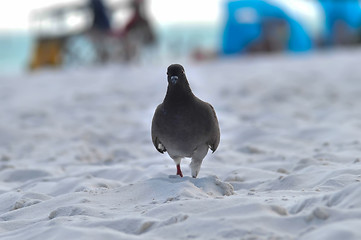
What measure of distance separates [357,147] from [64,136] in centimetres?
253

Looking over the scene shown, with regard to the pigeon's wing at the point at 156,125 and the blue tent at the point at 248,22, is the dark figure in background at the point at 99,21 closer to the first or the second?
the blue tent at the point at 248,22

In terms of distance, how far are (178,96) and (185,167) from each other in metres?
1.08

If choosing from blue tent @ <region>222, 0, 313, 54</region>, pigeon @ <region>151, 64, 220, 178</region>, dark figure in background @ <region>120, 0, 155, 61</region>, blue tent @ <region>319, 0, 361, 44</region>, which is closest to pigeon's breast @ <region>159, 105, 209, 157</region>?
pigeon @ <region>151, 64, 220, 178</region>

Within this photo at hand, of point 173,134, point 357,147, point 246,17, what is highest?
point 246,17

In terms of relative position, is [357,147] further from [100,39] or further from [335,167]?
[100,39]

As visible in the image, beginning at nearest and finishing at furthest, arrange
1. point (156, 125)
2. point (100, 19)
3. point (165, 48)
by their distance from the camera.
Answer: point (156, 125) → point (100, 19) → point (165, 48)

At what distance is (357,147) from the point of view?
391cm

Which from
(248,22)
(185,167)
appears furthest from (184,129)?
(248,22)

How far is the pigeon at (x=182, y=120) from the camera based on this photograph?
9.00 ft

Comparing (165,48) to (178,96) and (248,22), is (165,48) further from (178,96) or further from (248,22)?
(178,96)

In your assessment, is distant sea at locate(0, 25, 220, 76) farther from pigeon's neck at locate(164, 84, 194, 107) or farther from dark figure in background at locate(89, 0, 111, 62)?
pigeon's neck at locate(164, 84, 194, 107)

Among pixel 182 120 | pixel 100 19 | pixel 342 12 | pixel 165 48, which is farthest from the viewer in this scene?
pixel 165 48

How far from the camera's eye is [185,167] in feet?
12.3

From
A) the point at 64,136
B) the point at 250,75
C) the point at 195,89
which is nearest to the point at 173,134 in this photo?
the point at 64,136
